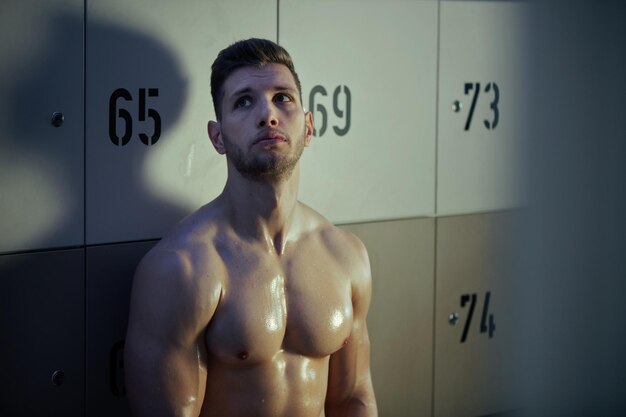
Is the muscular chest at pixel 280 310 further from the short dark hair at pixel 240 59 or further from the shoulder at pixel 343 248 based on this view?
the short dark hair at pixel 240 59

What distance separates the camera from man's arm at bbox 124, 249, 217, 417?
195 centimetres

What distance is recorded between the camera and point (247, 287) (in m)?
2.03

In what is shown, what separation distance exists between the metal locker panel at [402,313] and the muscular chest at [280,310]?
509mm

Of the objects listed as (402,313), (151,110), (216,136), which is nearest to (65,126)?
(151,110)

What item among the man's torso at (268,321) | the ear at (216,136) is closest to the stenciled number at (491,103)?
the man's torso at (268,321)

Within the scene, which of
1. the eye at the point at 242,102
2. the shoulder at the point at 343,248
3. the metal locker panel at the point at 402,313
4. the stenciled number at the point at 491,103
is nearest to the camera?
the eye at the point at 242,102

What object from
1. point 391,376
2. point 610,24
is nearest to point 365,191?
point 391,376

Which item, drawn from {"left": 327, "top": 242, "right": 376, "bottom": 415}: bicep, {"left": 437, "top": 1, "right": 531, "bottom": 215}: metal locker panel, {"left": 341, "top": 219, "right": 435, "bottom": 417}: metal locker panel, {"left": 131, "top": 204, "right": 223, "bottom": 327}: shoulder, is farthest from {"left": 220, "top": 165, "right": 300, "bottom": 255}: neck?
{"left": 437, "top": 1, "right": 531, "bottom": 215}: metal locker panel

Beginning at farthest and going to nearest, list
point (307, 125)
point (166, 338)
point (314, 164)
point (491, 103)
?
point (491, 103) < point (314, 164) < point (307, 125) < point (166, 338)

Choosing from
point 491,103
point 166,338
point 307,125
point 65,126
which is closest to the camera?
point 166,338

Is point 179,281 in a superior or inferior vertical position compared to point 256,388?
superior

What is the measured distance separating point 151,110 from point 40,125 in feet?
0.89

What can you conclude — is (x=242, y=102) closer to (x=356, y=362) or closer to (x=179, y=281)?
(x=179, y=281)

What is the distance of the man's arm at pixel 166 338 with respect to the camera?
195 centimetres
